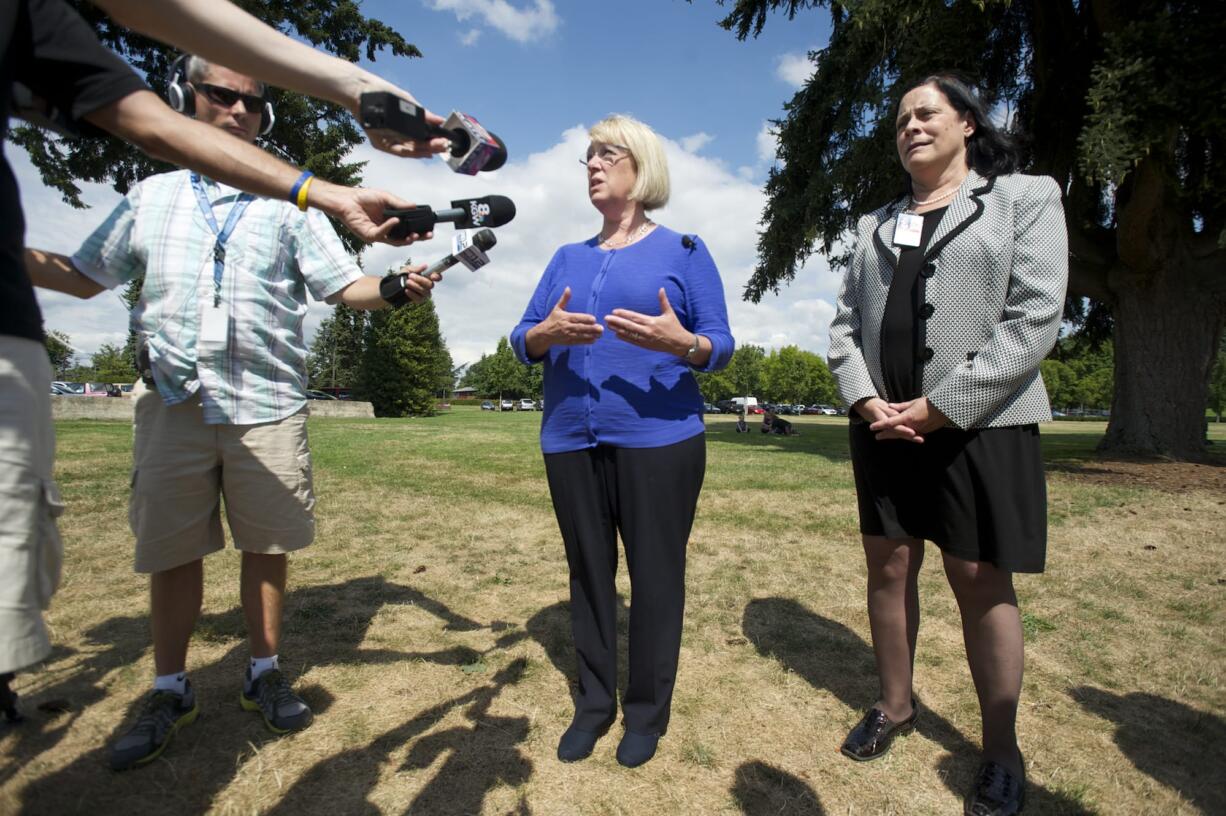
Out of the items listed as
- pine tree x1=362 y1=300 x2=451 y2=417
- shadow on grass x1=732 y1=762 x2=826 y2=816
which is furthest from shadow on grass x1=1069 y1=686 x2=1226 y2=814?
pine tree x1=362 y1=300 x2=451 y2=417

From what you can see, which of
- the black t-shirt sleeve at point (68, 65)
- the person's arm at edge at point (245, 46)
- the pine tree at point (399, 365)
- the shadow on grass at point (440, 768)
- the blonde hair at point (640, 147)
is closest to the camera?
the black t-shirt sleeve at point (68, 65)

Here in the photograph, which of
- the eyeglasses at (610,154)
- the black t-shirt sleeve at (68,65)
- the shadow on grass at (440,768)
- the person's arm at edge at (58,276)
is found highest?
the eyeglasses at (610,154)

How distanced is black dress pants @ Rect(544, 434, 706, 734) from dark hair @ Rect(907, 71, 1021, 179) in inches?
59.8

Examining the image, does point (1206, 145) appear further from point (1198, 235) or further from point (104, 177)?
point (104, 177)

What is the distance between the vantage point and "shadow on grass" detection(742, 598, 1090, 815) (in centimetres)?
233

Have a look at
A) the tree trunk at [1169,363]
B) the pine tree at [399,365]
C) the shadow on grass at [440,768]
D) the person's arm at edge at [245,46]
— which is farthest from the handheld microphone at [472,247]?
the pine tree at [399,365]

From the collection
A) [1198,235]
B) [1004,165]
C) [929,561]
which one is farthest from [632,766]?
[1198,235]

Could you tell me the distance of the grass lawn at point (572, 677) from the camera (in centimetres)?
224

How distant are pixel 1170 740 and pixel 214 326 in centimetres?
405

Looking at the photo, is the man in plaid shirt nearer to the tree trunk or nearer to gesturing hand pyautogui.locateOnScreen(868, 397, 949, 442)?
gesturing hand pyautogui.locateOnScreen(868, 397, 949, 442)

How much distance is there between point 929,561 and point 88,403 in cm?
2762

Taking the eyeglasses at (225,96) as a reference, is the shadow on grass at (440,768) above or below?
below

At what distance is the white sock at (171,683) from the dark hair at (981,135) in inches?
144

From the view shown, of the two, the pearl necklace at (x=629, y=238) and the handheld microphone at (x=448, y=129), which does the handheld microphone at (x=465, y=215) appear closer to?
the handheld microphone at (x=448, y=129)
